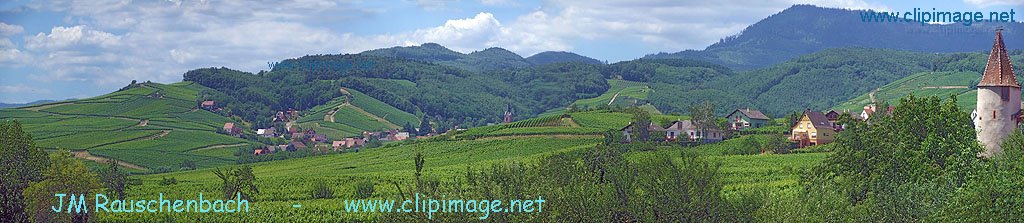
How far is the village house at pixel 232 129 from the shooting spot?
192 meters

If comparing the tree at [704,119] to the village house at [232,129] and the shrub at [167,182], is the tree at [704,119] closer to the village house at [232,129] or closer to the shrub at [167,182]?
the shrub at [167,182]

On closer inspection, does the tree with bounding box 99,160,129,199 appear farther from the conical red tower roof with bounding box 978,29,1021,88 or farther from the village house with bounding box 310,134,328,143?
the village house with bounding box 310,134,328,143

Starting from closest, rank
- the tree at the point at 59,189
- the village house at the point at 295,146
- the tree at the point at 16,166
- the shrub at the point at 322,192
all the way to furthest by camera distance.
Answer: the tree at the point at 16,166 → the tree at the point at 59,189 → the shrub at the point at 322,192 → the village house at the point at 295,146

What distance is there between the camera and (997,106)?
169ft

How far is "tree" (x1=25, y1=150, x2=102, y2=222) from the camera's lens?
180ft

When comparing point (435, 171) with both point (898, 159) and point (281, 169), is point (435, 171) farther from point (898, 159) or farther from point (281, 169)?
point (898, 159)

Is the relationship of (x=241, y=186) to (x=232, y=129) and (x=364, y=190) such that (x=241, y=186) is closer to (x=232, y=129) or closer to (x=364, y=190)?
(x=364, y=190)

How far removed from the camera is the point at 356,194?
75938 mm

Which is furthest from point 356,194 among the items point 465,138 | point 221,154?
point 221,154

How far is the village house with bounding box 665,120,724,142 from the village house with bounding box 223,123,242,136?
94.7 metres

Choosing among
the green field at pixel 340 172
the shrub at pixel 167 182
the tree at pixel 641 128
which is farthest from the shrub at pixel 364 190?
the tree at pixel 641 128

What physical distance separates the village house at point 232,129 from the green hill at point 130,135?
1689 millimetres

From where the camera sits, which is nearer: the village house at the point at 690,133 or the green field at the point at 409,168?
the green field at the point at 409,168

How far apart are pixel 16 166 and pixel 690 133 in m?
82.2
